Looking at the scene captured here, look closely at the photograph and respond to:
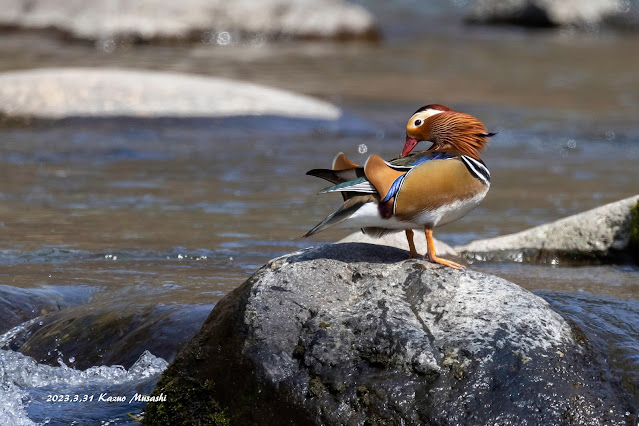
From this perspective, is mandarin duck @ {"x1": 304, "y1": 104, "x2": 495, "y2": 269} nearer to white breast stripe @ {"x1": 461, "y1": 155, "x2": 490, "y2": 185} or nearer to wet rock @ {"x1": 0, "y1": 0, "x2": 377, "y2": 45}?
white breast stripe @ {"x1": 461, "y1": 155, "x2": 490, "y2": 185}

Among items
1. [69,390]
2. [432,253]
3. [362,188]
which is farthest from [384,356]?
[69,390]

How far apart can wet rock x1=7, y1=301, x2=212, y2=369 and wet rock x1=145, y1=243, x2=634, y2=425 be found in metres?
0.82

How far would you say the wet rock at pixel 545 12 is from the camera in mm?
25906

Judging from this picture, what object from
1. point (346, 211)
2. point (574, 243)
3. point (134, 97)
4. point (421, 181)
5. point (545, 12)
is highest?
point (545, 12)

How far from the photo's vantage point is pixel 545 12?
26.0m

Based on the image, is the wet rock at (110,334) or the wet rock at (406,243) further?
the wet rock at (406,243)

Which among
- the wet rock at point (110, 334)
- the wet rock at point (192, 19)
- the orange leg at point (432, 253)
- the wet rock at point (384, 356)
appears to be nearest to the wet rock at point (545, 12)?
the wet rock at point (192, 19)

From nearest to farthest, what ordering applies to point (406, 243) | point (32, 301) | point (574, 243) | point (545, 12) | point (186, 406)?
point (186, 406), point (32, 301), point (406, 243), point (574, 243), point (545, 12)

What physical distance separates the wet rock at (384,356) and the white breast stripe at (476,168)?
1.33 feet

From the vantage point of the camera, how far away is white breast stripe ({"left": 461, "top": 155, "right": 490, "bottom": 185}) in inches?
168

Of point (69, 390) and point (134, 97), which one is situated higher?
point (134, 97)

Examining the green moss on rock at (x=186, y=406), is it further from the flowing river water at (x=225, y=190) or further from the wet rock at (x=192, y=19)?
the wet rock at (x=192, y=19)

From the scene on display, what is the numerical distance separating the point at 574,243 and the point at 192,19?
50.5ft

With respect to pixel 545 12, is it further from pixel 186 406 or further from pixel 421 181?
pixel 186 406
